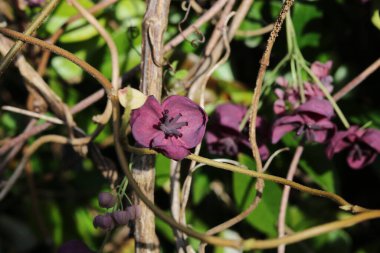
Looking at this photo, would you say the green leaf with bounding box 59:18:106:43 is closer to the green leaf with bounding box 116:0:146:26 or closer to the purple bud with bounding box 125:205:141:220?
the green leaf with bounding box 116:0:146:26

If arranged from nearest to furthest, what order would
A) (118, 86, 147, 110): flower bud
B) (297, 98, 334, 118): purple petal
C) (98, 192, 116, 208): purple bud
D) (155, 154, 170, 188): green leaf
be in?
(118, 86, 147, 110): flower bud < (98, 192, 116, 208): purple bud < (297, 98, 334, 118): purple petal < (155, 154, 170, 188): green leaf

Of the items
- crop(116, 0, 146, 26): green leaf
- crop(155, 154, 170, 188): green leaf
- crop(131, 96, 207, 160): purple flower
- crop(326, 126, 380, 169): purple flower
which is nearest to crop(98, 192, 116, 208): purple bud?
crop(131, 96, 207, 160): purple flower

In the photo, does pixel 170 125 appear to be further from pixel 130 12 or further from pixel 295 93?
pixel 130 12

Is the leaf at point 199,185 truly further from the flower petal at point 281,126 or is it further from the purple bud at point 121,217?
the purple bud at point 121,217

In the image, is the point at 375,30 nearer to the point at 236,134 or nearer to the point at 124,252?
the point at 236,134

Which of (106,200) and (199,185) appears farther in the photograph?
(199,185)

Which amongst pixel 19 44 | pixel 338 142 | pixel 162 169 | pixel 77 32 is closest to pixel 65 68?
pixel 77 32

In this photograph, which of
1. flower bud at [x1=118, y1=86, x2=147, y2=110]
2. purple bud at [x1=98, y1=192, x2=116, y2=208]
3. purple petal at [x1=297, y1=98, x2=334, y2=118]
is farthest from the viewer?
purple petal at [x1=297, y1=98, x2=334, y2=118]

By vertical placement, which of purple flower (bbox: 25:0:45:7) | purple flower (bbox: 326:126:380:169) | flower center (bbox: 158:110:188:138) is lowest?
purple flower (bbox: 326:126:380:169)
